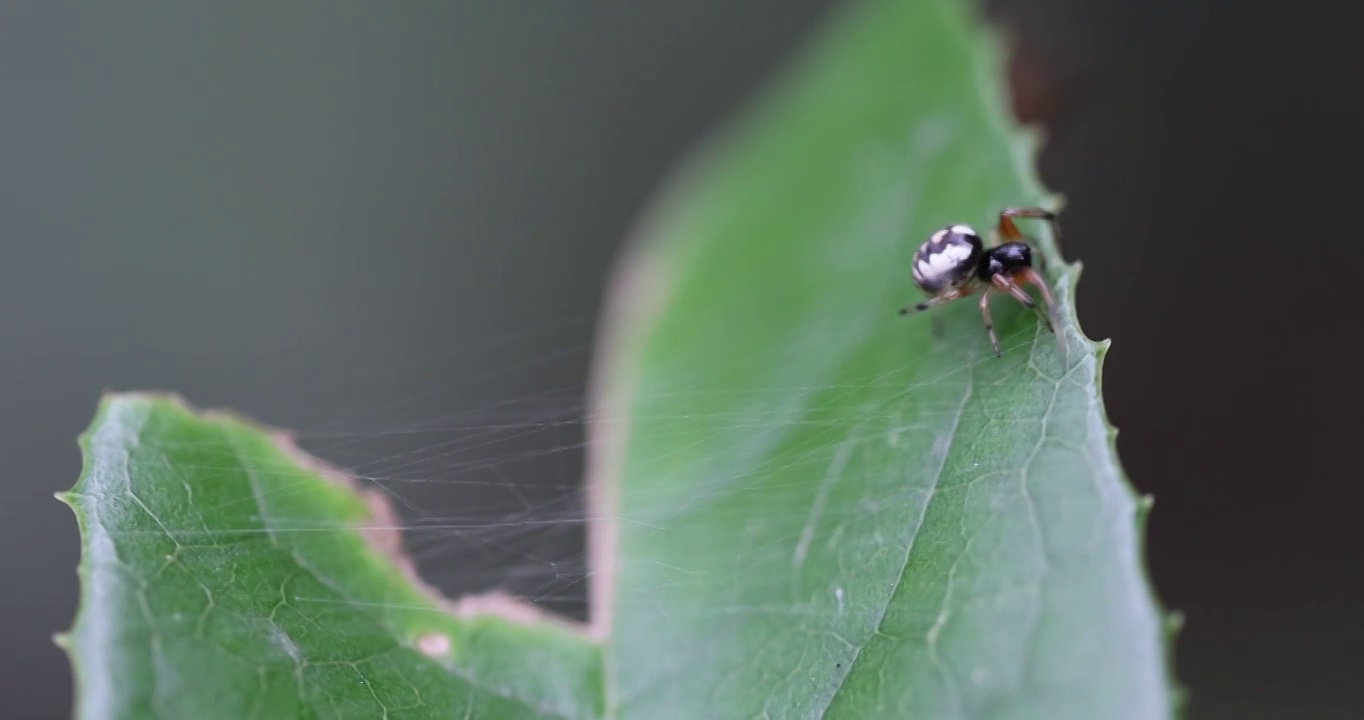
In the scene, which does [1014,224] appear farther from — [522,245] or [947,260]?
[522,245]

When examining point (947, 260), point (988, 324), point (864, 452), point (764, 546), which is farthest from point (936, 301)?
point (764, 546)

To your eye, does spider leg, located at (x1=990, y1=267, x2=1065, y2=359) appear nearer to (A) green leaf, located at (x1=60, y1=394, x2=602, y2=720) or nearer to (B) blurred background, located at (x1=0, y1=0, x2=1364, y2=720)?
(A) green leaf, located at (x1=60, y1=394, x2=602, y2=720)

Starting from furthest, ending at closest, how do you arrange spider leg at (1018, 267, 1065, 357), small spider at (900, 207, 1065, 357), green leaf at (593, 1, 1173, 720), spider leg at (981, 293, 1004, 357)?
small spider at (900, 207, 1065, 357)
spider leg at (981, 293, 1004, 357)
spider leg at (1018, 267, 1065, 357)
green leaf at (593, 1, 1173, 720)

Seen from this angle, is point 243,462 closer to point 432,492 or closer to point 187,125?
point 432,492

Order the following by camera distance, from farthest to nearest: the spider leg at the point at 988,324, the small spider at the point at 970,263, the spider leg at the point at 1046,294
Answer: the small spider at the point at 970,263 → the spider leg at the point at 988,324 → the spider leg at the point at 1046,294

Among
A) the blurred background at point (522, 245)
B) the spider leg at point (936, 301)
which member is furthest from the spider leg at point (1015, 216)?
the blurred background at point (522, 245)

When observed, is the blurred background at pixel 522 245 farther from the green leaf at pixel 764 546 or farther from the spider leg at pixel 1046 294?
the spider leg at pixel 1046 294

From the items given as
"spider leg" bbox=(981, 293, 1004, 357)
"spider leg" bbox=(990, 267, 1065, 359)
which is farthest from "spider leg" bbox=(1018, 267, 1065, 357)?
"spider leg" bbox=(981, 293, 1004, 357)
